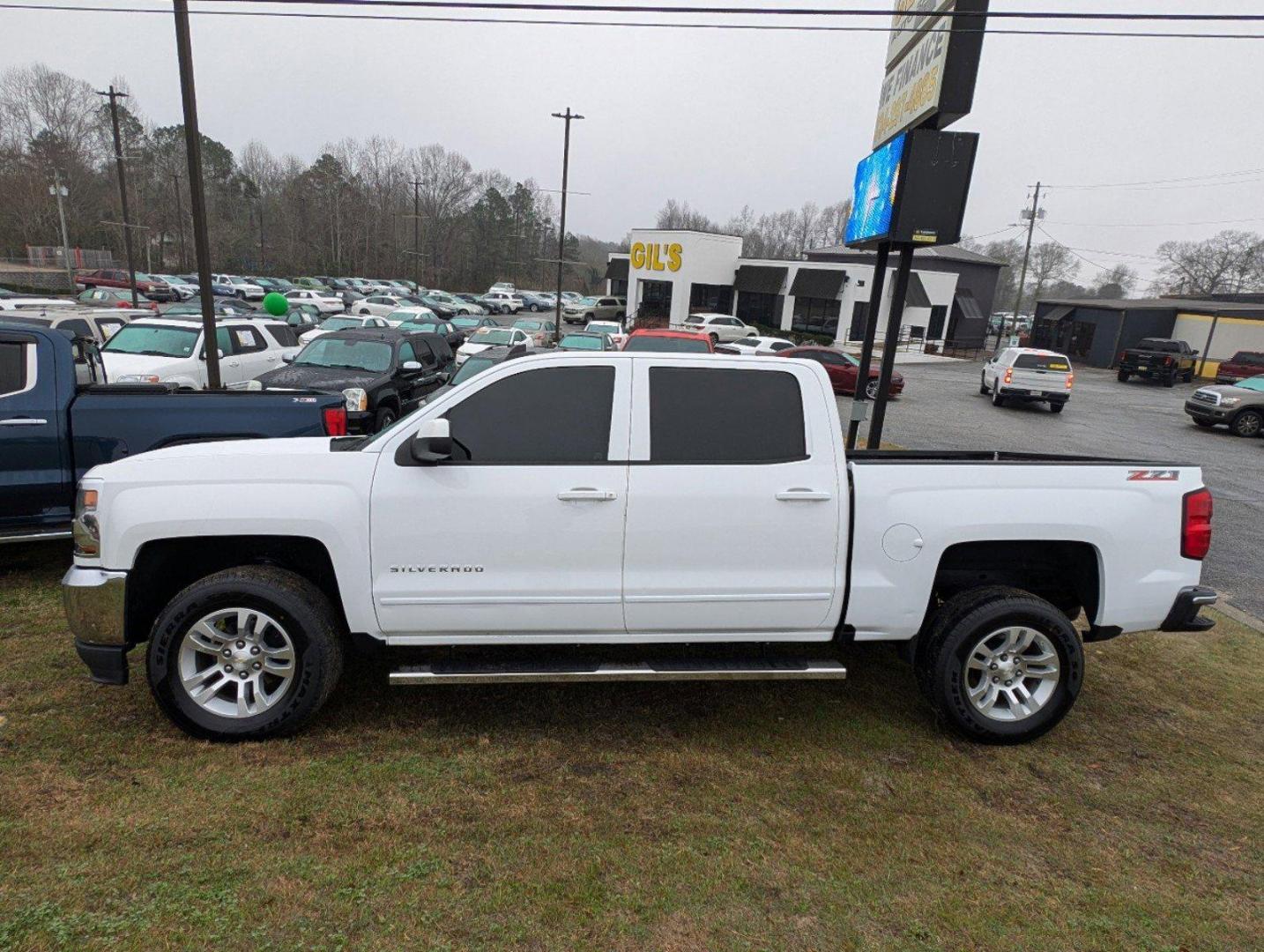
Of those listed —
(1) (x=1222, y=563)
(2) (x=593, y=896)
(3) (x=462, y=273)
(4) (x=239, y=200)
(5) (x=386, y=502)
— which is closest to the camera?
(2) (x=593, y=896)

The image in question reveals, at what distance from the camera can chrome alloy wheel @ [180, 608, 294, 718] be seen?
12.1 ft

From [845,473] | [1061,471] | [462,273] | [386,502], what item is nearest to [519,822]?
[386,502]

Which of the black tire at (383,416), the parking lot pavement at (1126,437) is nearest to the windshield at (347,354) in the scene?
the black tire at (383,416)

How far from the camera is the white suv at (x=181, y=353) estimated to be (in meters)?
11.0

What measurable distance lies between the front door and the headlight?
53.2 inches

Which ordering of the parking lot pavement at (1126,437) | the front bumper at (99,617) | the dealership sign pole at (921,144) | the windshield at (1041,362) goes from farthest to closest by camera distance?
the windshield at (1041,362) → the parking lot pavement at (1126,437) → the dealership sign pole at (921,144) → the front bumper at (99,617)

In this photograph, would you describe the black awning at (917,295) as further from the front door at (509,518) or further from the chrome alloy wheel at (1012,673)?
the front door at (509,518)

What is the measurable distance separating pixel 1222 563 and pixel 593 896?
8.49 meters

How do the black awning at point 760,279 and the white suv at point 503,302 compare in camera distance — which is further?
the white suv at point 503,302

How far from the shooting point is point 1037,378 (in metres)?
22.8

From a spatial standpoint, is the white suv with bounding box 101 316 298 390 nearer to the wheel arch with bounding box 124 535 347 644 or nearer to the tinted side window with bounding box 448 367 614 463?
the wheel arch with bounding box 124 535 347 644

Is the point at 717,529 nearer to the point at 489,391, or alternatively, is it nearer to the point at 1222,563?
the point at 489,391

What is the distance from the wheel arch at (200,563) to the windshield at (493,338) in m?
18.8

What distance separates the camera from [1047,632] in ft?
13.0
